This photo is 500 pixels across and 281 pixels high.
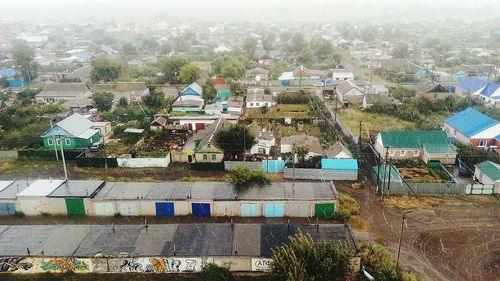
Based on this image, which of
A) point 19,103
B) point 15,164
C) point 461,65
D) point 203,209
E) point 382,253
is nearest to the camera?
point 382,253

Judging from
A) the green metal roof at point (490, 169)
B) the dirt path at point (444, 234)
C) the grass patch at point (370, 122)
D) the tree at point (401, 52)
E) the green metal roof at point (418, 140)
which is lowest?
the dirt path at point (444, 234)

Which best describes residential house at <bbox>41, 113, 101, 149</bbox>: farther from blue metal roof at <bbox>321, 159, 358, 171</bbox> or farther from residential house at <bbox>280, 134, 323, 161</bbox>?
blue metal roof at <bbox>321, 159, 358, 171</bbox>

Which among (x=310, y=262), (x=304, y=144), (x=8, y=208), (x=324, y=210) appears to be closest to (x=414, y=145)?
(x=304, y=144)

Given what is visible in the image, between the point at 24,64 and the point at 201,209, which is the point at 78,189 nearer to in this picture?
the point at 201,209

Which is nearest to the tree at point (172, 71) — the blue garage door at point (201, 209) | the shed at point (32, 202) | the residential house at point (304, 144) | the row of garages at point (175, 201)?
the residential house at point (304, 144)

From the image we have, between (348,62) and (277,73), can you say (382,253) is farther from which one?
(348,62)

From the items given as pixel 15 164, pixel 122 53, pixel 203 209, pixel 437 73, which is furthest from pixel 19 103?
pixel 437 73

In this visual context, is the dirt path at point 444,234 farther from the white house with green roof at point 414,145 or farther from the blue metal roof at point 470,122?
the blue metal roof at point 470,122
